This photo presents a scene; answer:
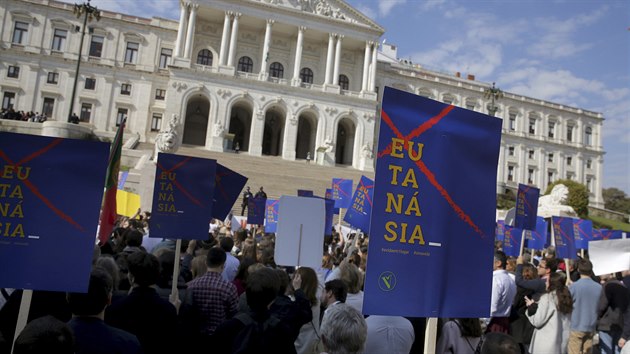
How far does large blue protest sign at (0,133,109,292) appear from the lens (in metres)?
3.19

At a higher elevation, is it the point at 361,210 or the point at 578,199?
the point at 578,199

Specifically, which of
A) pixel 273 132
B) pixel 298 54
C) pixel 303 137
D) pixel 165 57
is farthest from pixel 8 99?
pixel 303 137

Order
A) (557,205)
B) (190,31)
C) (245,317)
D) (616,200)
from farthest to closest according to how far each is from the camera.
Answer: (616,200), (190,31), (557,205), (245,317)

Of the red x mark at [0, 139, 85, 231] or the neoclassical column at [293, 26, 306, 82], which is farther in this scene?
the neoclassical column at [293, 26, 306, 82]

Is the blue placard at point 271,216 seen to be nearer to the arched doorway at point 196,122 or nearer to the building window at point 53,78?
the arched doorway at point 196,122

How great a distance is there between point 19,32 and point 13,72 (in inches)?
166

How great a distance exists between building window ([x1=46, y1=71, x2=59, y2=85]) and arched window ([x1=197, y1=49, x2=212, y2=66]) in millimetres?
13347

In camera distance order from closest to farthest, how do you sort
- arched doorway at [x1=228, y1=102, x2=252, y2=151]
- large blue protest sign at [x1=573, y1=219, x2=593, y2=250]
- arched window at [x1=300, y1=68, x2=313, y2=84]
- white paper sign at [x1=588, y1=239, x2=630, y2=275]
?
white paper sign at [x1=588, y1=239, x2=630, y2=275] < large blue protest sign at [x1=573, y1=219, x2=593, y2=250] < arched doorway at [x1=228, y1=102, x2=252, y2=151] < arched window at [x1=300, y1=68, x2=313, y2=84]

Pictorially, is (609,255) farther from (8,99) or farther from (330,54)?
(8,99)

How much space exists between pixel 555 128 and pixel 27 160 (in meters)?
70.8

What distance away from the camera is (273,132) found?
48594 mm

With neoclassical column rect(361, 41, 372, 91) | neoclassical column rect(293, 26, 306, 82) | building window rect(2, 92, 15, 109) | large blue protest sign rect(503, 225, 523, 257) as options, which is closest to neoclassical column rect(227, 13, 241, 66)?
neoclassical column rect(293, 26, 306, 82)

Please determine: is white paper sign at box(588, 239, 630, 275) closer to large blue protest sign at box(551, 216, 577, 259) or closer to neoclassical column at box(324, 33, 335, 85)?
large blue protest sign at box(551, 216, 577, 259)

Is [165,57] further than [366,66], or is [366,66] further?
[165,57]
